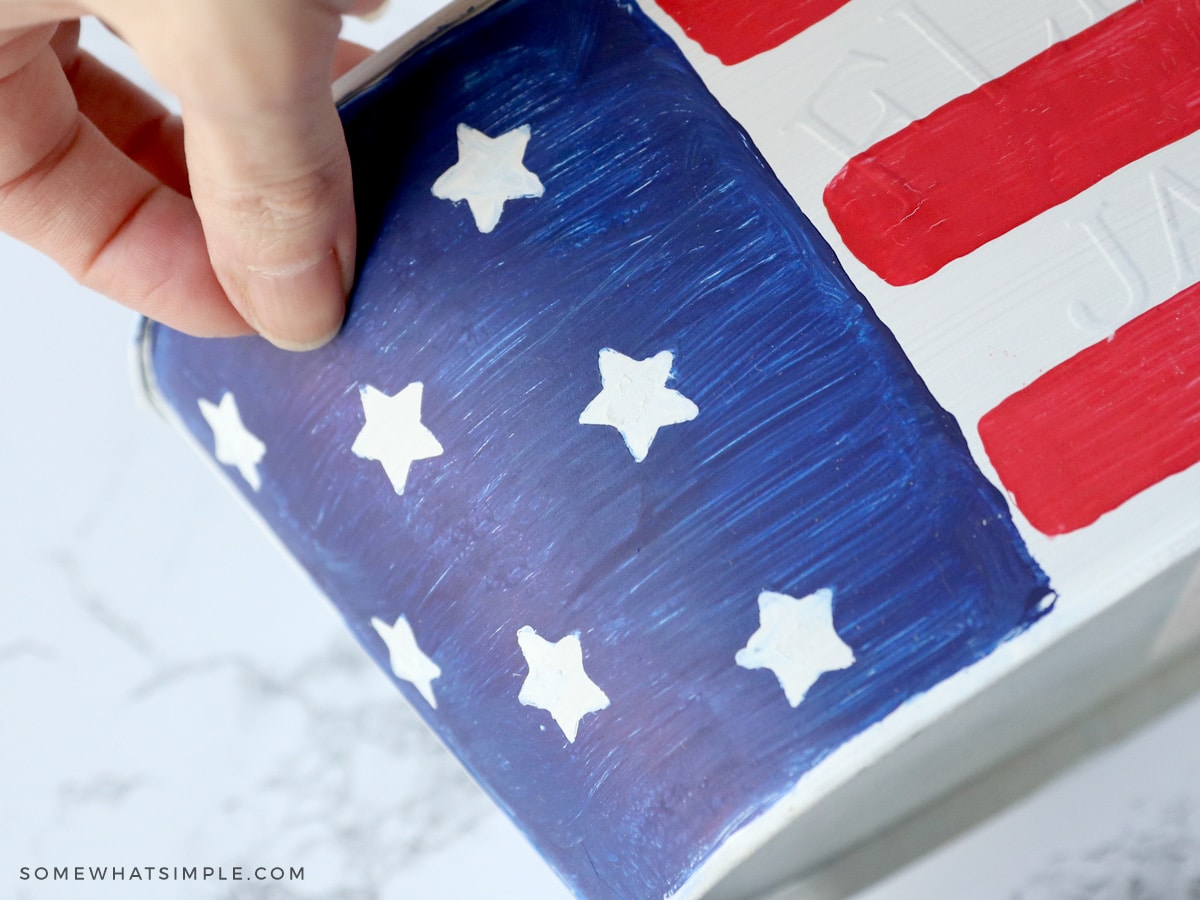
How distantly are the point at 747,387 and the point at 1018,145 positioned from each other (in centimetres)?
14

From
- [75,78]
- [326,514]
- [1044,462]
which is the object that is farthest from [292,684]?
[1044,462]

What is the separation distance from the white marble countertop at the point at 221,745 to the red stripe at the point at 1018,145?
1.09ft

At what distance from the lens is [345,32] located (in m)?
0.82

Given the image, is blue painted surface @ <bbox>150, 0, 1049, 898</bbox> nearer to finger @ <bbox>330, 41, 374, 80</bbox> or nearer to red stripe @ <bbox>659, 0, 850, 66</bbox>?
red stripe @ <bbox>659, 0, 850, 66</bbox>

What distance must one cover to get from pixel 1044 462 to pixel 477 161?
231mm

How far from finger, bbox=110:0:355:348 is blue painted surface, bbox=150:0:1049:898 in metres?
0.02

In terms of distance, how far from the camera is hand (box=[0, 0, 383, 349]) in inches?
15.5

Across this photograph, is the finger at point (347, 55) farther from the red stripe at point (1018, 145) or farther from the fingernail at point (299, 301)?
the red stripe at point (1018, 145)

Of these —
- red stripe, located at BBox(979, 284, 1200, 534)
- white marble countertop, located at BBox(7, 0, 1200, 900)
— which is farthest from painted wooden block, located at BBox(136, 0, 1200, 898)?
white marble countertop, located at BBox(7, 0, 1200, 900)

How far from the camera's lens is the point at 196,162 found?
453mm

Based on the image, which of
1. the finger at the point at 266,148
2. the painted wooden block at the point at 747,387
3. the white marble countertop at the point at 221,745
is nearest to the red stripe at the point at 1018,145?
the painted wooden block at the point at 747,387

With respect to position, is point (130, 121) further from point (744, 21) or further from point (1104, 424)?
point (1104, 424)

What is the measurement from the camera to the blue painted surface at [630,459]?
1.36 feet

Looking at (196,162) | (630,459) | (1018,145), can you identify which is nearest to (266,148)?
(196,162)
